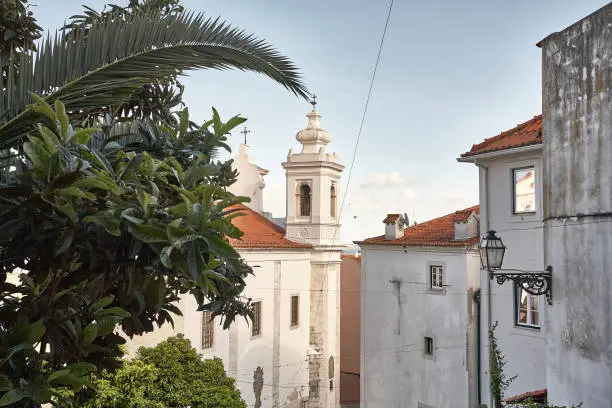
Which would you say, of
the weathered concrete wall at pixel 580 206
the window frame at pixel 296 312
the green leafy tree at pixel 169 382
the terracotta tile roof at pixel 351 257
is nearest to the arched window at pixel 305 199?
the window frame at pixel 296 312

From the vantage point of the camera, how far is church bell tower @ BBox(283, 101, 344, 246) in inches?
1136

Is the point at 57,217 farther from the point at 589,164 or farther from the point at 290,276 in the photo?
the point at 290,276

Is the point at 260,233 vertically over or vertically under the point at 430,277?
over

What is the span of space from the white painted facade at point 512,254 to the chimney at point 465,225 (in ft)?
8.95

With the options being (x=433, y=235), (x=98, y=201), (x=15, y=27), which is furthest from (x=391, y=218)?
(x=98, y=201)

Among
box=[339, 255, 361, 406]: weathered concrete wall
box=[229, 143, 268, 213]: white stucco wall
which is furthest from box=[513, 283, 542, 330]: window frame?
box=[339, 255, 361, 406]: weathered concrete wall

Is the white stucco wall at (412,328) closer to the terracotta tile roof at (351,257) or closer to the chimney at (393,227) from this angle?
the chimney at (393,227)

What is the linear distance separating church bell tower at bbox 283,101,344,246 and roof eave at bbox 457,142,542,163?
14444 mm

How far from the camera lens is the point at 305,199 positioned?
29.6m

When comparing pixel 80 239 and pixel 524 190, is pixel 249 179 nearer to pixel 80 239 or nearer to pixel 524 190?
pixel 524 190

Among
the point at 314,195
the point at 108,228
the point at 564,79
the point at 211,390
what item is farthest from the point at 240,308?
the point at 314,195

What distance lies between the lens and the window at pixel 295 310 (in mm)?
27453

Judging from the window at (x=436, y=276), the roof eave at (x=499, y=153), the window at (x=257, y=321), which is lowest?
the window at (x=257, y=321)

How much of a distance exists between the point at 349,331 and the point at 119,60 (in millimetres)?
31121
